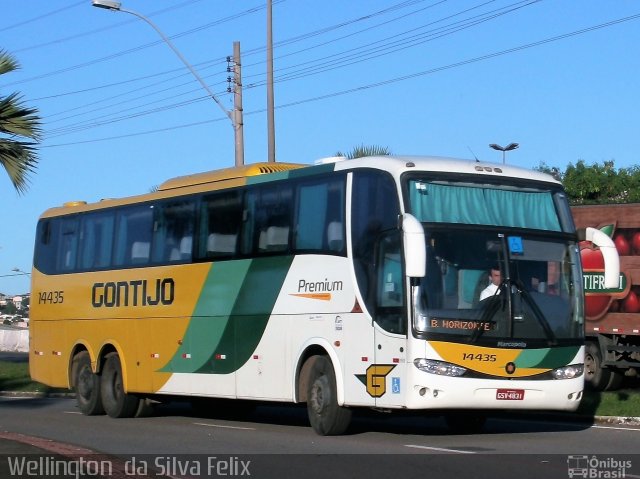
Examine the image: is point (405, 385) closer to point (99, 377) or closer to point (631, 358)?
point (99, 377)

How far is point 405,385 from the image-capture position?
14.8m

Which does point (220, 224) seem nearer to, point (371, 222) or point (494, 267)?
point (371, 222)

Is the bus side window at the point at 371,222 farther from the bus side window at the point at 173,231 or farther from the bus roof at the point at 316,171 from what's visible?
the bus side window at the point at 173,231

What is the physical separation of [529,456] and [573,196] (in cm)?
5047

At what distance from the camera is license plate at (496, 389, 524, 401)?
1502 centimetres

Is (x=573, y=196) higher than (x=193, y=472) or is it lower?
higher

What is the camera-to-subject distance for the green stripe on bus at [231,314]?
58.5ft

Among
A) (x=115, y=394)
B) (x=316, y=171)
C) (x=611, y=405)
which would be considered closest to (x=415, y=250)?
(x=316, y=171)

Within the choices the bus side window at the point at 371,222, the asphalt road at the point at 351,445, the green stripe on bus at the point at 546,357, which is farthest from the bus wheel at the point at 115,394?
the green stripe on bus at the point at 546,357

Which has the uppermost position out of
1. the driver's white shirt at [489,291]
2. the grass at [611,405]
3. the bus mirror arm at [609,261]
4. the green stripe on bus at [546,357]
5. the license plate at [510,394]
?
the bus mirror arm at [609,261]

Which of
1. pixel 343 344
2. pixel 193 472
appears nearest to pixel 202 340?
pixel 343 344

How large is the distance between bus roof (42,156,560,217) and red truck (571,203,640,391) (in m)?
8.58

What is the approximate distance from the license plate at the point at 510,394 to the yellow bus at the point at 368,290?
19mm

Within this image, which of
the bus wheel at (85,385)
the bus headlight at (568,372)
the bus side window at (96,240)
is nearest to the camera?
the bus headlight at (568,372)
